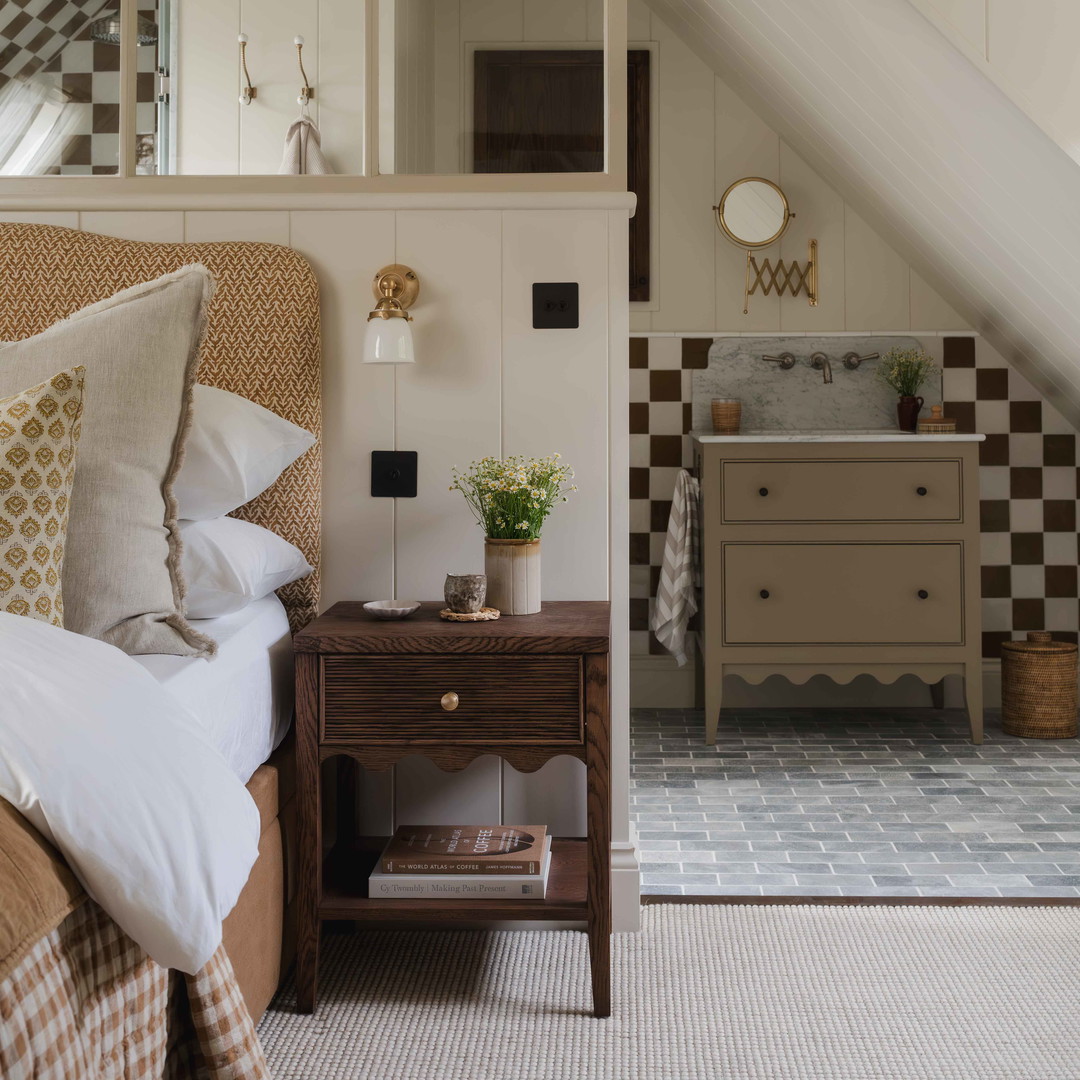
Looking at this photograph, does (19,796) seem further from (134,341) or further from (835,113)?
→ (835,113)

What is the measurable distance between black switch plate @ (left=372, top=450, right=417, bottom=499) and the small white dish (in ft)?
0.89

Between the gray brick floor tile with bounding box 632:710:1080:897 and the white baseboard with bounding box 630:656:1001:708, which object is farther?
the white baseboard with bounding box 630:656:1001:708

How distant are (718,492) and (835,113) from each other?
1.11 metres

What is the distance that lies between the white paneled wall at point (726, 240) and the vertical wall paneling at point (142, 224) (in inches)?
81.2

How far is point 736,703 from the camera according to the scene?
3.70m

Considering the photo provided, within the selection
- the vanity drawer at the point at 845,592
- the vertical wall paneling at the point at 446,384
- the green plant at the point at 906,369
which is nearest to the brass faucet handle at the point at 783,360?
the green plant at the point at 906,369

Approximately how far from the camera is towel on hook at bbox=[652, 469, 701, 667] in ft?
11.3

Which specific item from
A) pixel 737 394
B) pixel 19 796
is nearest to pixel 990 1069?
pixel 19 796

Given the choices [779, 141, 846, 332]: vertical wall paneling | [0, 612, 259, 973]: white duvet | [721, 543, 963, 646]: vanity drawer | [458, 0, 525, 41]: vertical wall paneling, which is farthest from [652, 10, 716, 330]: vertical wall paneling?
[0, 612, 259, 973]: white duvet

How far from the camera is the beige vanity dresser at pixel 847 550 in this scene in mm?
3180

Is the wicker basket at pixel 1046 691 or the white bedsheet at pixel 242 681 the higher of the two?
the white bedsheet at pixel 242 681

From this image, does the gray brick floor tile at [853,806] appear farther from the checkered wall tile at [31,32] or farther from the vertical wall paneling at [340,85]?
the checkered wall tile at [31,32]

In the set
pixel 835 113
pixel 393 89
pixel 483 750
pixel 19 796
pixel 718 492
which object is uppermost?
pixel 835 113

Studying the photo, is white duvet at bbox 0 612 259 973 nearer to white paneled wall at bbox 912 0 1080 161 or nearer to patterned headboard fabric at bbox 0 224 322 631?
patterned headboard fabric at bbox 0 224 322 631
